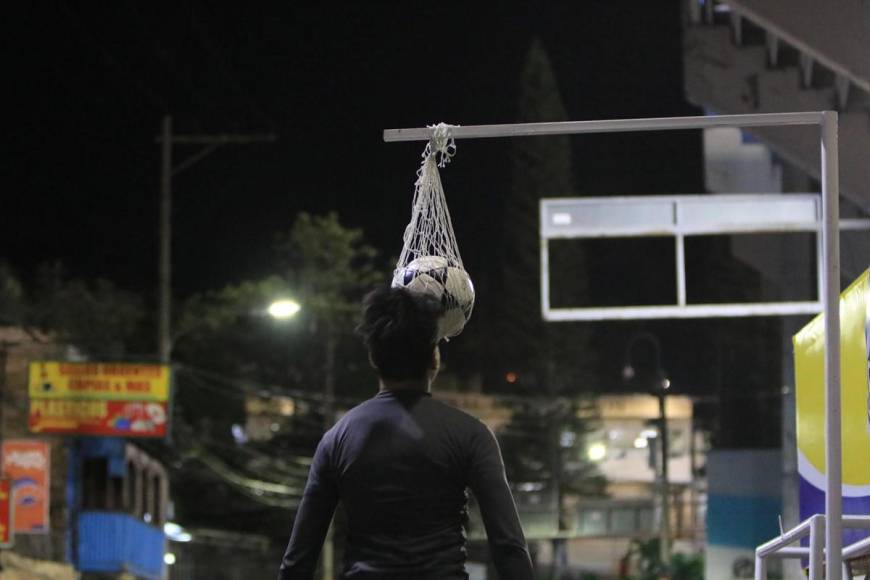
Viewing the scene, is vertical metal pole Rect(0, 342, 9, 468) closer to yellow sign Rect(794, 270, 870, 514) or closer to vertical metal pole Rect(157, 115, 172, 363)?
vertical metal pole Rect(157, 115, 172, 363)

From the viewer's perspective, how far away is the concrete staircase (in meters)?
8.58

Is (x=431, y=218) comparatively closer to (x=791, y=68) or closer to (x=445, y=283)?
(x=445, y=283)

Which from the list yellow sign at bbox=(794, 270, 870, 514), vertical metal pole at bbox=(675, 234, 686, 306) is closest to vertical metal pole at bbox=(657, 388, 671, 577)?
vertical metal pole at bbox=(675, 234, 686, 306)

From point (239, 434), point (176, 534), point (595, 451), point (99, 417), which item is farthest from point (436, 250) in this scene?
point (595, 451)

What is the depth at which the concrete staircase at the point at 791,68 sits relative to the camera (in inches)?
338

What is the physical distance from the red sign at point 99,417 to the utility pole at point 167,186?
1.33m

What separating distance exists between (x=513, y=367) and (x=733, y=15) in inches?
1494

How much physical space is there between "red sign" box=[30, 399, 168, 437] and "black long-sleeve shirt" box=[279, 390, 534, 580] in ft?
84.1

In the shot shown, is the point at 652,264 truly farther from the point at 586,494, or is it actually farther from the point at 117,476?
the point at 117,476

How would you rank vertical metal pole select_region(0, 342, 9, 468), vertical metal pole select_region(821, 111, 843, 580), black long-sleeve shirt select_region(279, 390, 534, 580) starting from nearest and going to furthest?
black long-sleeve shirt select_region(279, 390, 534, 580) < vertical metal pole select_region(821, 111, 843, 580) < vertical metal pole select_region(0, 342, 9, 468)

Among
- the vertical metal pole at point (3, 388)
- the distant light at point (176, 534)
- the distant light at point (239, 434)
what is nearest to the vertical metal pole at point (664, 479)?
A: the vertical metal pole at point (3, 388)

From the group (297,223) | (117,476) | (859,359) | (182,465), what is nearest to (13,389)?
(117,476)

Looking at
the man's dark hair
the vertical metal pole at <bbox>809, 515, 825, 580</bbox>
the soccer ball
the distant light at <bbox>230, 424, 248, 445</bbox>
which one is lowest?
the distant light at <bbox>230, 424, 248, 445</bbox>

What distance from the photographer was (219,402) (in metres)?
48.2
